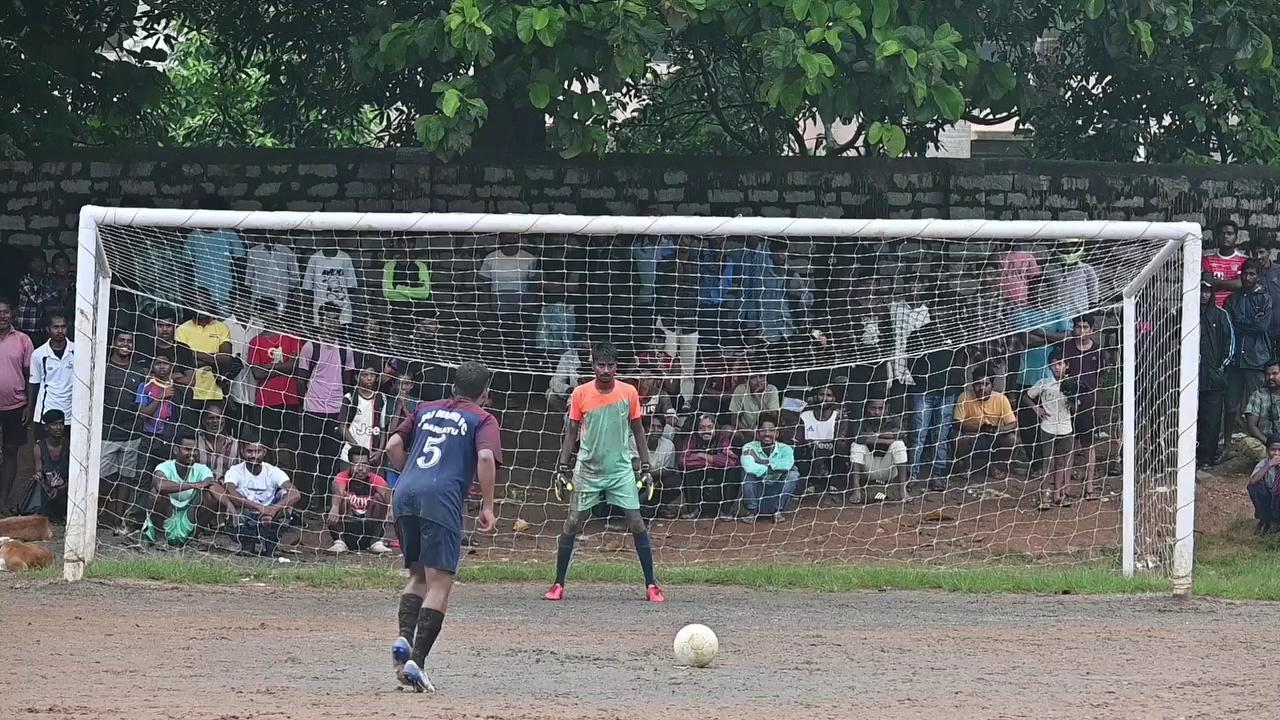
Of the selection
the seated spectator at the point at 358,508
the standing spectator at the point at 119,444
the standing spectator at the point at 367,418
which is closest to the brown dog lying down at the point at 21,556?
the standing spectator at the point at 119,444

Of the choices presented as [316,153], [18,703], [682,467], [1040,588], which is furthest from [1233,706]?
[316,153]

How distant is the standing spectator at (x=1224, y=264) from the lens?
1508 centimetres

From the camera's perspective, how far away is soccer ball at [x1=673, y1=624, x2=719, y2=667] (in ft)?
28.0

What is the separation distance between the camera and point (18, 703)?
749cm

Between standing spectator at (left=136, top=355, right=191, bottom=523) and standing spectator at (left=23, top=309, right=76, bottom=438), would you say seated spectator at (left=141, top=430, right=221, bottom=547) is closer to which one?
standing spectator at (left=136, top=355, right=191, bottom=523)

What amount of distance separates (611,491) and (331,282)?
4179 millimetres

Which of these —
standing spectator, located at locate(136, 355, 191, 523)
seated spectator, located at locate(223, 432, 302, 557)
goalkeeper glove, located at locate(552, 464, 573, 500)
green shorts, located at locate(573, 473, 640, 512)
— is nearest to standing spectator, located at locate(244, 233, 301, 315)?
standing spectator, located at locate(136, 355, 191, 523)

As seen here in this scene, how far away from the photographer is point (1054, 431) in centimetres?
1359

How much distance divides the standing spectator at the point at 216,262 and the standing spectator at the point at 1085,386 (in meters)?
6.62

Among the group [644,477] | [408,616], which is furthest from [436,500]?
[644,477]

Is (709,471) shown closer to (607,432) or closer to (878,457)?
(878,457)

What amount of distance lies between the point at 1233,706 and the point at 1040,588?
3.79 metres

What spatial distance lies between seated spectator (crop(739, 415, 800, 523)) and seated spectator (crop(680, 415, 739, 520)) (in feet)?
0.36

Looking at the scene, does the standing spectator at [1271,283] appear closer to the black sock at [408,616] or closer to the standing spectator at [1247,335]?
the standing spectator at [1247,335]
